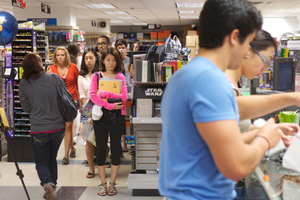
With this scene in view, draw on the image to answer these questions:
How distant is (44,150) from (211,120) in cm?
286

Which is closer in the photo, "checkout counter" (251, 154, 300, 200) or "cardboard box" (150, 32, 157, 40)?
"checkout counter" (251, 154, 300, 200)

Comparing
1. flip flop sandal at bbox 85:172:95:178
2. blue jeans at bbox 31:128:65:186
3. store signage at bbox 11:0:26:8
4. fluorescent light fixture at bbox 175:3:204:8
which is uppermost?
fluorescent light fixture at bbox 175:3:204:8

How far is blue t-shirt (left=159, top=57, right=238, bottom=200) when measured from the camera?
0.84 metres

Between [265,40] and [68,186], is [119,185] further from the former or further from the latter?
[265,40]

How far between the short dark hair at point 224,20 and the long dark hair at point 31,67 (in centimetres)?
275

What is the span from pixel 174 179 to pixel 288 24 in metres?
18.4

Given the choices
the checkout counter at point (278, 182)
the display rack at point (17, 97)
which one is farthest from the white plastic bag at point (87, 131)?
the checkout counter at point (278, 182)

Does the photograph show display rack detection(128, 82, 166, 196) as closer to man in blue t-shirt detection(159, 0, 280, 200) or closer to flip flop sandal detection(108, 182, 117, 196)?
flip flop sandal detection(108, 182, 117, 196)

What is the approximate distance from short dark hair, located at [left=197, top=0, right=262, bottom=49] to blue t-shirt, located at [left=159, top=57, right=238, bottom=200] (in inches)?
2.8

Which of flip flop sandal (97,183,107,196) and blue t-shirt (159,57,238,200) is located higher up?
blue t-shirt (159,57,238,200)

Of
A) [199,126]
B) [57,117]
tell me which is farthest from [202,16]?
Result: [57,117]

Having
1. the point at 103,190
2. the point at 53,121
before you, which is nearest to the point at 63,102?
the point at 53,121

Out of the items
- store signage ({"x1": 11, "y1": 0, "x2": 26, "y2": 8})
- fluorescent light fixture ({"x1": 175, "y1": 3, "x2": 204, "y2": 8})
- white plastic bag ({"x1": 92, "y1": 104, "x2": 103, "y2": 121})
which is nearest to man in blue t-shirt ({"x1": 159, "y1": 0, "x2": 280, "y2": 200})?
white plastic bag ({"x1": 92, "y1": 104, "x2": 103, "y2": 121})

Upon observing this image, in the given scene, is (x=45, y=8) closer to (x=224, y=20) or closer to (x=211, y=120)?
(x=224, y=20)
